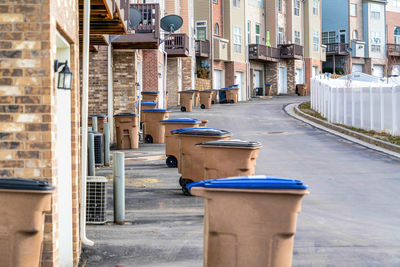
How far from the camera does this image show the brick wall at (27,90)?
5.08 m

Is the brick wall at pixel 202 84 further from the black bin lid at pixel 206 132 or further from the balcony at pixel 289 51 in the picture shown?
the black bin lid at pixel 206 132

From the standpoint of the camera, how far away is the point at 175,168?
1505cm

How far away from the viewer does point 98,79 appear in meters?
21.1

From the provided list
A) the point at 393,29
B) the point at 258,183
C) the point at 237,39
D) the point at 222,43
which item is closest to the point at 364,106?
the point at 258,183

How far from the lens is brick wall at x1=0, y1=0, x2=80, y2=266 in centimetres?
508

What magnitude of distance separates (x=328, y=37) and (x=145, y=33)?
49.0m

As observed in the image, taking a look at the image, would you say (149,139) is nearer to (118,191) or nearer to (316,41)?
(118,191)

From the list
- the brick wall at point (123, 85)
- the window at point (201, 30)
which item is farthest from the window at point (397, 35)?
the brick wall at point (123, 85)

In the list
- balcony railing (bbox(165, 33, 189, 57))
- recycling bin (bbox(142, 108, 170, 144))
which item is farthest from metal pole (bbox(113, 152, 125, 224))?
balcony railing (bbox(165, 33, 189, 57))

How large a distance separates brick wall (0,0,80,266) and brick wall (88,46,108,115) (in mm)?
15898

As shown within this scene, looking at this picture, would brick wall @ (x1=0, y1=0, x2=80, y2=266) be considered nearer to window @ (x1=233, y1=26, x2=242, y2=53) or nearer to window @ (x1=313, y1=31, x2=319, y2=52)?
window @ (x1=233, y1=26, x2=242, y2=53)

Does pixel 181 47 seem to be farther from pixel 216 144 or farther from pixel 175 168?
pixel 216 144

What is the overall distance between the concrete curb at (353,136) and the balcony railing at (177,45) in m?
7.97

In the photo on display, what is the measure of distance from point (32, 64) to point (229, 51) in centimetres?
4494
